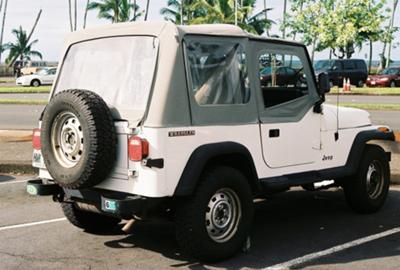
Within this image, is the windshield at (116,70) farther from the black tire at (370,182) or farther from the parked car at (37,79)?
the parked car at (37,79)

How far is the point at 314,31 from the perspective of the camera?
41312 mm

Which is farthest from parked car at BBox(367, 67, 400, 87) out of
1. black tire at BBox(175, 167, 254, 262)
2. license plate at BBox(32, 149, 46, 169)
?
license plate at BBox(32, 149, 46, 169)

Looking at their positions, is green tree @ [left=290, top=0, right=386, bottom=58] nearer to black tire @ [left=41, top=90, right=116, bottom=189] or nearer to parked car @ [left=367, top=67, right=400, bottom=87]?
parked car @ [left=367, top=67, right=400, bottom=87]

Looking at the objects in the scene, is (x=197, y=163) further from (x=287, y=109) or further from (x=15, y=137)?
(x=15, y=137)

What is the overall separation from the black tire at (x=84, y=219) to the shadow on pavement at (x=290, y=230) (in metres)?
0.36

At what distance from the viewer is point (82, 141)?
475 centimetres

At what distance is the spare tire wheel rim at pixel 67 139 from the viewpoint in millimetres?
4793

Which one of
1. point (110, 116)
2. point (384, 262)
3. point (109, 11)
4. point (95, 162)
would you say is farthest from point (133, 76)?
point (109, 11)

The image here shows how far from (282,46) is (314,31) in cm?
3679

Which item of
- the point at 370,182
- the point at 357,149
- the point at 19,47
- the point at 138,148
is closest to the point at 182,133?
the point at 138,148

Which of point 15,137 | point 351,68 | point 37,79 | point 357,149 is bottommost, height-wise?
point 15,137

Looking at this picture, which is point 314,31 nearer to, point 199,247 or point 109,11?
point 109,11

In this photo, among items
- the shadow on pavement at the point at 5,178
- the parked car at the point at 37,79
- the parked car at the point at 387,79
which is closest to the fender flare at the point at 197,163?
the shadow on pavement at the point at 5,178

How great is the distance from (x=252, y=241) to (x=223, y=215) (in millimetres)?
749
